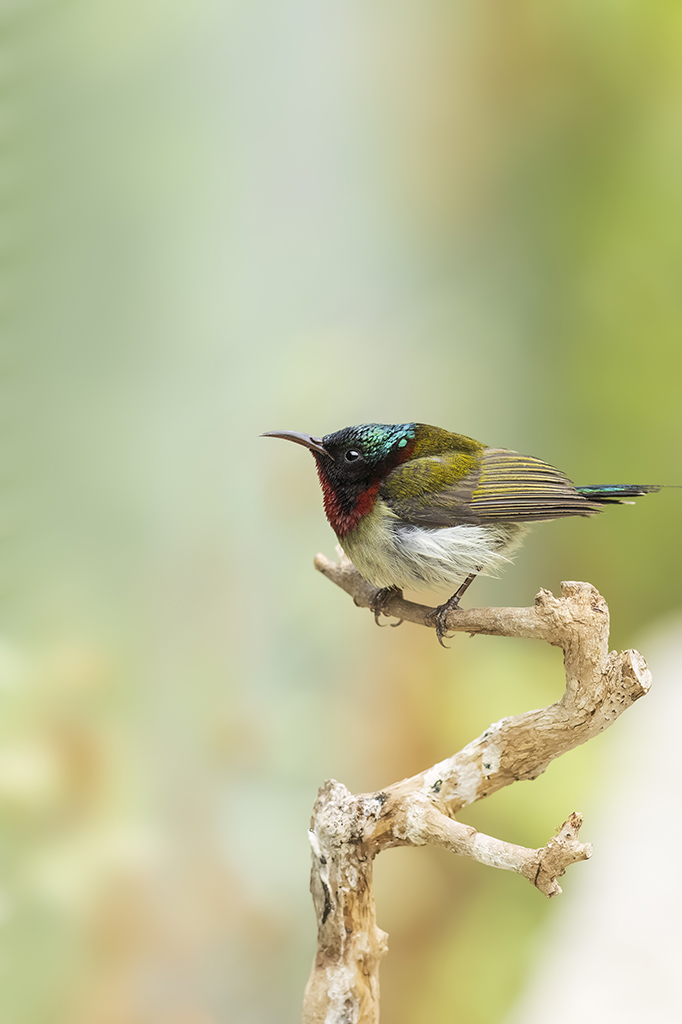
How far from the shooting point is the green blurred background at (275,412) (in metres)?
2.35

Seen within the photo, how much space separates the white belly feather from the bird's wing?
0.07ft

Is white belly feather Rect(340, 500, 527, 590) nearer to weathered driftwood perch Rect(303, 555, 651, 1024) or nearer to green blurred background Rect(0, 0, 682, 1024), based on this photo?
weathered driftwood perch Rect(303, 555, 651, 1024)

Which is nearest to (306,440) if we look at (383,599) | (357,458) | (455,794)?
(357,458)

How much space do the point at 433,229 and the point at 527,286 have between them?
0.40 meters

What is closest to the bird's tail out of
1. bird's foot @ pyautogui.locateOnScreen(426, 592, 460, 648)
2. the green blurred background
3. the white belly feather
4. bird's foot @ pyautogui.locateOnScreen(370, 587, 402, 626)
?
the white belly feather

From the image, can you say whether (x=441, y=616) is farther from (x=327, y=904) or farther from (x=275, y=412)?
(x=275, y=412)

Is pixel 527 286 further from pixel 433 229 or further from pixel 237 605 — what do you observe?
pixel 237 605

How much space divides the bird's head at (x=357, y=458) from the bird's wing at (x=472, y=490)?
3 cm

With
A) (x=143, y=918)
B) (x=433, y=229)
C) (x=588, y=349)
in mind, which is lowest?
(x=143, y=918)

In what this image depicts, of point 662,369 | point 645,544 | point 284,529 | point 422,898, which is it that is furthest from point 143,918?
point 662,369

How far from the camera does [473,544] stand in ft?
5.30

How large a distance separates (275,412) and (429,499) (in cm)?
115

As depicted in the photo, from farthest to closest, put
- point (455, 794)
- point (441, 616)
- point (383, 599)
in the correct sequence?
point (383, 599), point (441, 616), point (455, 794)

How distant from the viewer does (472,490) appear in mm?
1638
